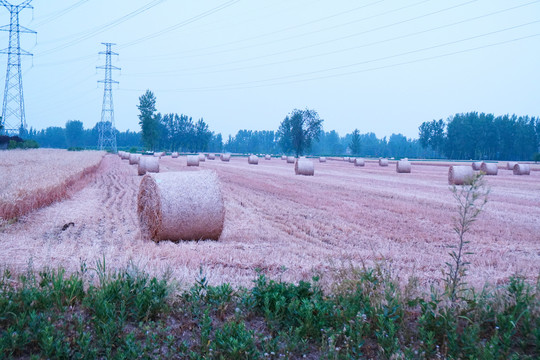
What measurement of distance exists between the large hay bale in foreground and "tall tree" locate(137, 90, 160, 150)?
10694 centimetres

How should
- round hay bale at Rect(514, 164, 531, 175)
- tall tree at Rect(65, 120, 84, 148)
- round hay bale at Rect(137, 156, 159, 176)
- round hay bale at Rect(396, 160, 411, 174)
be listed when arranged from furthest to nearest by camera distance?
1. tall tree at Rect(65, 120, 84, 148)
2. round hay bale at Rect(396, 160, 411, 174)
3. round hay bale at Rect(514, 164, 531, 175)
4. round hay bale at Rect(137, 156, 159, 176)

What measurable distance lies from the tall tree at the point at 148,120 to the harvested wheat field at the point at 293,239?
9919cm

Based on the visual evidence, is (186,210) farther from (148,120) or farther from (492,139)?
(492,139)

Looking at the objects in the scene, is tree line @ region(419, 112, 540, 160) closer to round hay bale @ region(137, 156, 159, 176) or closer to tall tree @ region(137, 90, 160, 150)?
tall tree @ region(137, 90, 160, 150)

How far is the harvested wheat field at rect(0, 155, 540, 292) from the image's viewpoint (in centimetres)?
680

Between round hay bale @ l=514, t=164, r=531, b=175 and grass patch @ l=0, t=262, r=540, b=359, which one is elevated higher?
round hay bale @ l=514, t=164, r=531, b=175

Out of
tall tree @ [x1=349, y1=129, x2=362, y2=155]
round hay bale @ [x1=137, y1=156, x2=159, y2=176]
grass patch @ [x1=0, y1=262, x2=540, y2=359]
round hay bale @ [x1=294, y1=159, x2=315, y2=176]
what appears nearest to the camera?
grass patch @ [x1=0, y1=262, x2=540, y2=359]

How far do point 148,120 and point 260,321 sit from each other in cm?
11538

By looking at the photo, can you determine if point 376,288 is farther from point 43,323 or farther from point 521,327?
point 43,323

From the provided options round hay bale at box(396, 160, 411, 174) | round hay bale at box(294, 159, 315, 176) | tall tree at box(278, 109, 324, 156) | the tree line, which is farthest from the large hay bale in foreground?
the tree line

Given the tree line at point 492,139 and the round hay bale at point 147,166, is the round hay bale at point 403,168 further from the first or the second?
the tree line at point 492,139

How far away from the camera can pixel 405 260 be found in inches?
304

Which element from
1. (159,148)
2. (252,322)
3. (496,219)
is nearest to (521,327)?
(252,322)

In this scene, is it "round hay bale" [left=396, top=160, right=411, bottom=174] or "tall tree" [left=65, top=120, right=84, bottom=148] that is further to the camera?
"tall tree" [left=65, top=120, right=84, bottom=148]
